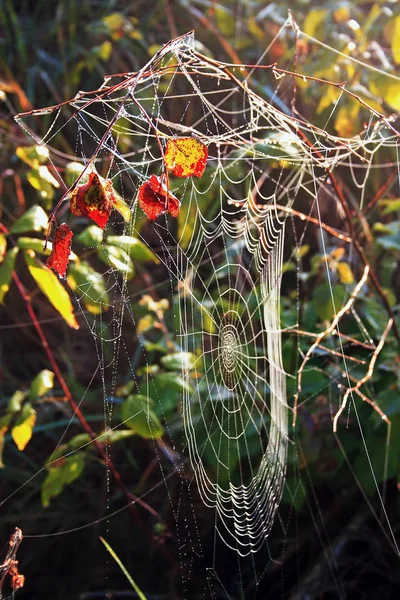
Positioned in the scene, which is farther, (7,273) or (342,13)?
(342,13)

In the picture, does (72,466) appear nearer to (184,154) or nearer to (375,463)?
(375,463)

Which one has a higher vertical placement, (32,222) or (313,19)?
(313,19)

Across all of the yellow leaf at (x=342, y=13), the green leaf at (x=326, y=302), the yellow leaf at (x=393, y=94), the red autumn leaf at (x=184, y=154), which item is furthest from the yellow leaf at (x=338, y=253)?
the red autumn leaf at (x=184, y=154)

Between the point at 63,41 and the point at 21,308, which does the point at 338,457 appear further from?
the point at 63,41

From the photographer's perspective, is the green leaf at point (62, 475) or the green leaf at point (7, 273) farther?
the green leaf at point (62, 475)

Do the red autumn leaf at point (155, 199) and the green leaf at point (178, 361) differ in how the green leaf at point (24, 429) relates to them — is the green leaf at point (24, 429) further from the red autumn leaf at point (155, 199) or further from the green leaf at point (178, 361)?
the red autumn leaf at point (155, 199)

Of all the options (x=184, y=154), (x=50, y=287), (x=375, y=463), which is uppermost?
(x=50, y=287)

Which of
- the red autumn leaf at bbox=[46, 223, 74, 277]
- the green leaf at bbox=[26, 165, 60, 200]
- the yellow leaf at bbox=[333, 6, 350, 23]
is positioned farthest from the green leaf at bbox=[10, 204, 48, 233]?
the yellow leaf at bbox=[333, 6, 350, 23]

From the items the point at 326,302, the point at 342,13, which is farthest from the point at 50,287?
the point at 342,13

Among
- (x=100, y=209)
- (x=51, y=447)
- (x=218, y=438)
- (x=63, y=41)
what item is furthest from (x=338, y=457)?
(x=63, y=41)
